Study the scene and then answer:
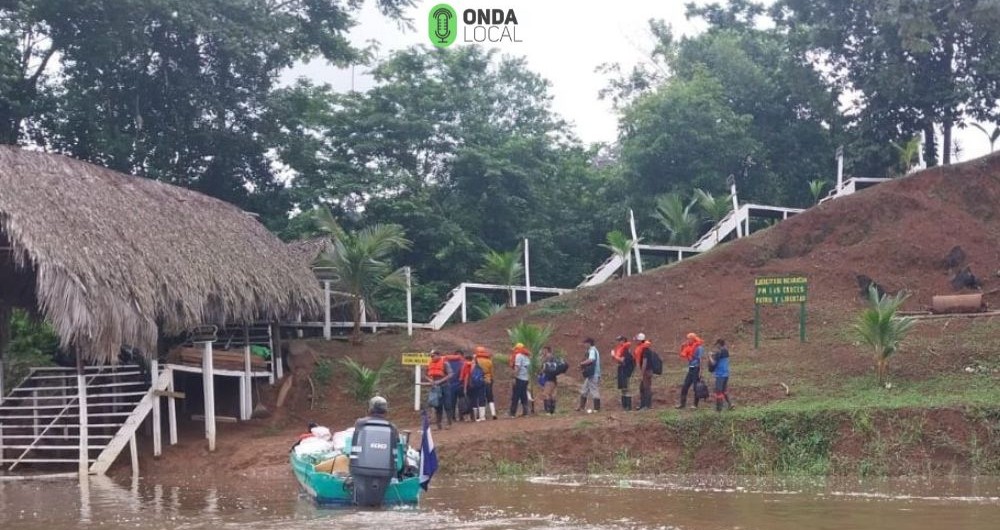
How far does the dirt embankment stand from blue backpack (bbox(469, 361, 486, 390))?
30.6 inches

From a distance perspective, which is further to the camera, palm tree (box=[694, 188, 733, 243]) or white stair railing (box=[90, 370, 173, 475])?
palm tree (box=[694, 188, 733, 243])

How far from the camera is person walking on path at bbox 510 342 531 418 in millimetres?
22391

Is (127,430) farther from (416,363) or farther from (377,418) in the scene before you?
(377,418)

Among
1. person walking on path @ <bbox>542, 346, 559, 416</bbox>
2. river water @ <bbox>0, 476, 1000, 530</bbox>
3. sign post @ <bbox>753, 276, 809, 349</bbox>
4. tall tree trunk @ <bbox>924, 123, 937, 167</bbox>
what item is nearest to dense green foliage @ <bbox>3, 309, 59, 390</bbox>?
river water @ <bbox>0, 476, 1000, 530</bbox>

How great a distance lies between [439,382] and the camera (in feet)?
72.0

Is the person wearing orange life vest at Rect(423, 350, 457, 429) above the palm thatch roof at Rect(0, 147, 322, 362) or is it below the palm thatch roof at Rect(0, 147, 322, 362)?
below

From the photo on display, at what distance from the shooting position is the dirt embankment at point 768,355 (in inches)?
765

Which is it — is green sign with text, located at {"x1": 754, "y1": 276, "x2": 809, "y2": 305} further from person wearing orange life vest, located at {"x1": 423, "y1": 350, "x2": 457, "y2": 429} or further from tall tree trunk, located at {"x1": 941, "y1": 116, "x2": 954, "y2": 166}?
tall tree trunk, located at {"x1": 941, "y1": 116, "x2": 954, "y2": 166}

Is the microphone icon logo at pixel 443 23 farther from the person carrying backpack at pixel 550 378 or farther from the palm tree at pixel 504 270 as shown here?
the person carrying backpack at pixel 550 378

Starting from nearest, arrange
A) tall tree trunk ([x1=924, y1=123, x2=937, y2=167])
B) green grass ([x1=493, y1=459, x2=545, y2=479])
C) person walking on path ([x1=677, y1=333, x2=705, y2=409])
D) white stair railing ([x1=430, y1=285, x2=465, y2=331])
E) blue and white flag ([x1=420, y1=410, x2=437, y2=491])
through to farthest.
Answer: blue and white flag ([x1=420, y1=410, x2=437, y2=491]) → green grass ([x1=493, y1=459, x2=545, y2=479]) → person walking on path ([x1=677, y1=333, x2=705, y2=409]) → white stair railing ([x1=430, y1=285, x2=465, y2=331]) → tall tree trunk ([x1=924, y1=123, x2=937, y2=167])

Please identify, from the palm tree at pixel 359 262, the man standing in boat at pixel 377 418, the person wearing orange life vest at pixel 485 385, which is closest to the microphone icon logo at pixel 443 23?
the palm tree at pixel 359 262

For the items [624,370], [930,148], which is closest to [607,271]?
[624,370]

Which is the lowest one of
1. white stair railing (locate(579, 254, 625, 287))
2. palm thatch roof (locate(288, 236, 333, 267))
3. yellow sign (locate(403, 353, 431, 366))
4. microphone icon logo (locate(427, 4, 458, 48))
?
yellow sign (locate(403, 353, 431, 366))

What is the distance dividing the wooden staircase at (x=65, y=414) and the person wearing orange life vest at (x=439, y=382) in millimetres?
4645
